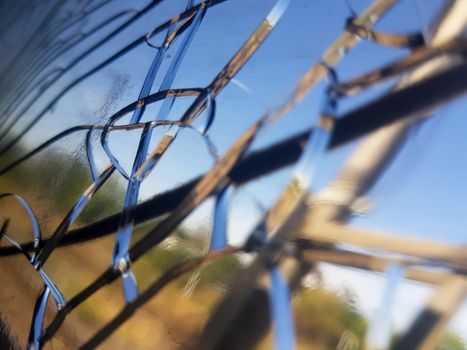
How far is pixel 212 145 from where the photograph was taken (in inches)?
26.6

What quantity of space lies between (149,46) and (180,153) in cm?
28

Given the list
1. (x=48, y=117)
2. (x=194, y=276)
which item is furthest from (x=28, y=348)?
(x=48, y=117)

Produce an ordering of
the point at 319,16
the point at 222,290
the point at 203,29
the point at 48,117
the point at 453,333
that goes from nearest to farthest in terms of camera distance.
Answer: the point at 453,333 → the point at 222,290 → the point at 319,16 → the point at 203,29 → the point at 48,117

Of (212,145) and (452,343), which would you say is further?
(212,145)

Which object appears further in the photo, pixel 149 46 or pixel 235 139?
pixel 149 46

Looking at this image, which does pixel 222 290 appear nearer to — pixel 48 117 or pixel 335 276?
pixel 335 276

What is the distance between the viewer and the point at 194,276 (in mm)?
601

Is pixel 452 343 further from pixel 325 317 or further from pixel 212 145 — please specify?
pixel 212 145

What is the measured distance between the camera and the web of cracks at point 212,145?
550mm

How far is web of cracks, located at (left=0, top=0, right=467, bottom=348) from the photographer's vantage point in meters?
0.55

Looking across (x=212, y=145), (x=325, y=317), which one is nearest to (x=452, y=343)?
Answer: (x=325, y=317)

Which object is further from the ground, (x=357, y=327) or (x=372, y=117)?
(x=372, y=117)

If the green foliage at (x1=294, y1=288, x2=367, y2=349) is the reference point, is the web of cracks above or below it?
above

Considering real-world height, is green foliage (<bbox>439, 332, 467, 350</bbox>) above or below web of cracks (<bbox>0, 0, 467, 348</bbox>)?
below
